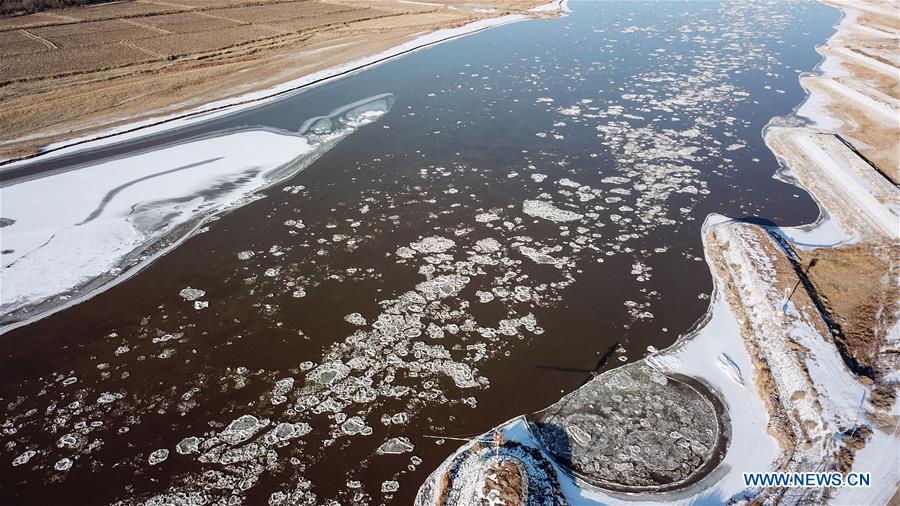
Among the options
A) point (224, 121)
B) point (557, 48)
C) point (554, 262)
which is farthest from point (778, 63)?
point (224, 121)

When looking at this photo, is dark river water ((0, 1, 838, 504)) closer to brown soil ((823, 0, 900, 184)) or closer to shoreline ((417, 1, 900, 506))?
shoreline ((417, 1, 900, 506))

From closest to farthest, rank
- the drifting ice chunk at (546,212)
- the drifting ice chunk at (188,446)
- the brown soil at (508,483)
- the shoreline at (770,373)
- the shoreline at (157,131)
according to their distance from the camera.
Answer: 1. the brown soil at (508,483)
2. the shoreline at (770,373)
3. the drifting ice chunk at (188,446)
4. the shoreline at (157,131)
5. the drifting ice chunk at (546,212)

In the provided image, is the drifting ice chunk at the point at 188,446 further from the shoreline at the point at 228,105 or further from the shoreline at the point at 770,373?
the shoreline at the point at 228,105

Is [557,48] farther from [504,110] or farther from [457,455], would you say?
[457,455]

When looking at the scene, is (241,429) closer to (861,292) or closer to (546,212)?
(546,212)

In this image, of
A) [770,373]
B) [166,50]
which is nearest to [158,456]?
[770,373]

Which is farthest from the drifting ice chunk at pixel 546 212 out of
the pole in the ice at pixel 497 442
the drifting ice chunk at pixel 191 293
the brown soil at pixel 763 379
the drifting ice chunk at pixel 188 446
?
the drifting ice chunk at pixel 188 446
